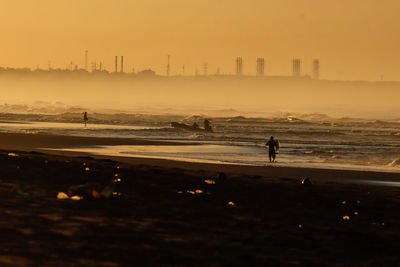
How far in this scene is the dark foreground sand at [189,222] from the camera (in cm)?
1323

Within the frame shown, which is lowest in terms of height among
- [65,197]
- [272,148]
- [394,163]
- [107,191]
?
[394,163]

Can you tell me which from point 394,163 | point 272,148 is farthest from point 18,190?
point 394,163

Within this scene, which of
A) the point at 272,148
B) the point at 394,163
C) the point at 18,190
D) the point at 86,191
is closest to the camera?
the point at 86,191

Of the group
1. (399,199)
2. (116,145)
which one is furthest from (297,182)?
(116,145)

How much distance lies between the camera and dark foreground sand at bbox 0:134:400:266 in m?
13.2

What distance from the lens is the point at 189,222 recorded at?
53.9ft

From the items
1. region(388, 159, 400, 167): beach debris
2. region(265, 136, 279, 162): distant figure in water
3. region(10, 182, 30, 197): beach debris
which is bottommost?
region(388, 159, 400, 167): beach debris

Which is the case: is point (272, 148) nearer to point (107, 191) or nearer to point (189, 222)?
point (107, 191)

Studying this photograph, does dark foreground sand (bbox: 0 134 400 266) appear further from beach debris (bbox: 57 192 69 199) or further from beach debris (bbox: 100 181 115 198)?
beach debris (bbox: 57 192 69 199)

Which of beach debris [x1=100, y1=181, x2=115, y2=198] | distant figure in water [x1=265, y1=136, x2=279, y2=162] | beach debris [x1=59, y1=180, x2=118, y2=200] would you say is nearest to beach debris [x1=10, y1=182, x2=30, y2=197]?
beach debris [x1=59, y1=180, x2=118, y2=200]

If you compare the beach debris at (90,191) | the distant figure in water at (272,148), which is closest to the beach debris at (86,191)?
the beach debris at (90,191)

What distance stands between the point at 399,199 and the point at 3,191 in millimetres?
10933

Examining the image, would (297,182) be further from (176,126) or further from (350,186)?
(176,126)

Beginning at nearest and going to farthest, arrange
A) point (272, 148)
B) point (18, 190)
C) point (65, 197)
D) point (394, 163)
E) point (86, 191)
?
point (86, 191) → point (65, 197) → point (18, 190) → point (272, 148) → point (394, 163)
